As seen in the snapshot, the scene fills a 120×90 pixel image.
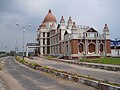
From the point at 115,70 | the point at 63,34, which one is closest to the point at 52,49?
the point at 63,34

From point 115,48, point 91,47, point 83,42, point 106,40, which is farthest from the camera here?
point 115,48

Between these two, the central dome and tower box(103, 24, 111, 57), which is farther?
the central dome

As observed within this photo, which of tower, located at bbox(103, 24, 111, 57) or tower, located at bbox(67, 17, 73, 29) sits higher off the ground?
tower, located at bbox(67, 17, 73, 29)

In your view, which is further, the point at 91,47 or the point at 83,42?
the point at 91,47

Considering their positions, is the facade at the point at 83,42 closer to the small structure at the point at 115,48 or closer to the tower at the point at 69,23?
the tower at the point at 69,23

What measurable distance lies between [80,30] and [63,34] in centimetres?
914

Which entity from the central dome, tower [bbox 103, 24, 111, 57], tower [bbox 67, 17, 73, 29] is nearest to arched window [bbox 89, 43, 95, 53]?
tower [bbox 103, 24, 111, 57]

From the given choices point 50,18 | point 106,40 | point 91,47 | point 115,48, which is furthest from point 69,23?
point 50,18

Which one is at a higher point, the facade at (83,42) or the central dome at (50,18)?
the central dome at (50,18)

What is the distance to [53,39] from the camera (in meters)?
74.3

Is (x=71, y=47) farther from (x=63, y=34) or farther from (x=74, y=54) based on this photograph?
(x=63, y=34)

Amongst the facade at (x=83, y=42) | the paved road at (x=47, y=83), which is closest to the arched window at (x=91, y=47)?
the facade at (x=83, y=42)

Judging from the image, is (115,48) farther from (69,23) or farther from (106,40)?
(69,23)

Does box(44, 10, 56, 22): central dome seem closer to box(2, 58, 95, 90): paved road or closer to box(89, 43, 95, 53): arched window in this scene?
box(89, 43, 95, 53): arched window
